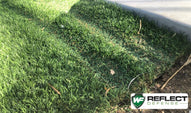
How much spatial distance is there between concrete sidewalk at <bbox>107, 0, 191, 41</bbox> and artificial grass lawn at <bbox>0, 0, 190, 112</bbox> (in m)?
0.13

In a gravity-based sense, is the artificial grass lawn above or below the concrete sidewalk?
below

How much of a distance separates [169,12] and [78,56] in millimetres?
1614

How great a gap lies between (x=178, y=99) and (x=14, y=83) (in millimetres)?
2018

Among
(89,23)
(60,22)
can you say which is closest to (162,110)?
(89,23)

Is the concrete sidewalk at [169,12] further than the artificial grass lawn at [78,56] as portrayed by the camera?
Yes

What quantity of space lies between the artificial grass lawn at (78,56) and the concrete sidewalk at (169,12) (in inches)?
5.0

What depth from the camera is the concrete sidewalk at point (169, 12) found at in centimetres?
241

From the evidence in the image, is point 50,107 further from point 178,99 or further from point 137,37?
point 137,37

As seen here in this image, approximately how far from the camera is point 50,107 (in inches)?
72.4

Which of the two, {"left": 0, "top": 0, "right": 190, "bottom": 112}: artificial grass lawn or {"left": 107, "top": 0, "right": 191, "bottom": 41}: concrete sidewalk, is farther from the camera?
{"left": 107, "top": 0, "right": 191, "bottom": 41}: concrete sidewalk

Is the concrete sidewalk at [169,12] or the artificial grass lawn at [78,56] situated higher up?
the concrete sidewalk at [169,12]

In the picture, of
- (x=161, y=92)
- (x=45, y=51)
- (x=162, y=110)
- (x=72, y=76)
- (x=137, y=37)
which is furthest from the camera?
(x=137, y=37)

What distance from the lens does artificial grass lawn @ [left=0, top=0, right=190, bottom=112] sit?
1934 millimetres

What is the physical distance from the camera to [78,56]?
2.52 m
